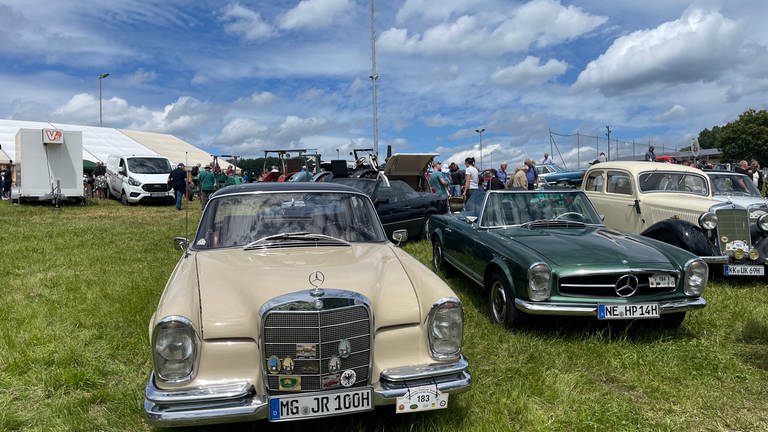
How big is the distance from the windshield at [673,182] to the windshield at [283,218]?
5.86 metres

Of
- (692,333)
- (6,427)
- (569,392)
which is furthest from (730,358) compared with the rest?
(6,427)

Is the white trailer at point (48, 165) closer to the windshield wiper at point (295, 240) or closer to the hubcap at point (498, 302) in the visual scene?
the windshield wiper at point (295, 240)

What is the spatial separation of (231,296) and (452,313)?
131cm

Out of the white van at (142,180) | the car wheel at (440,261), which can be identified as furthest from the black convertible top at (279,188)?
the white van at (142,180)

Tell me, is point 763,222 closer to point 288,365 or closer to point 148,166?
point 288,365

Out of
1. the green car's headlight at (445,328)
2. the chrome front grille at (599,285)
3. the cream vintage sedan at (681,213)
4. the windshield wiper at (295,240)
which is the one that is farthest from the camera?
the cream vintage sedan at (681,213)

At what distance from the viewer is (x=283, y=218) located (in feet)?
13.7

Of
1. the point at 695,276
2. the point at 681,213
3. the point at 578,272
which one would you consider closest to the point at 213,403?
the point at 578,272

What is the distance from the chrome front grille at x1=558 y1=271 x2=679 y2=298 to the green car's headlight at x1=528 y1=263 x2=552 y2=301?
0.39 ft

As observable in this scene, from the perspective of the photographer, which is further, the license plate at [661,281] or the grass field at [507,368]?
the license plate at [661,281]

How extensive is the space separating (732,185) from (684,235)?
126 inches

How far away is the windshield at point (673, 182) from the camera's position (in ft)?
27.3

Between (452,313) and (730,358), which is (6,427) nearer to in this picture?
(452,313)

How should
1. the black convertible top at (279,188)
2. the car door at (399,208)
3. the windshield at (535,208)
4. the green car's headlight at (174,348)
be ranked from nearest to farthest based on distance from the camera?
the green car's headlight at (174,348), the black convertible top at (279,188), the windshield at (535,208), the car door at (399,208)
